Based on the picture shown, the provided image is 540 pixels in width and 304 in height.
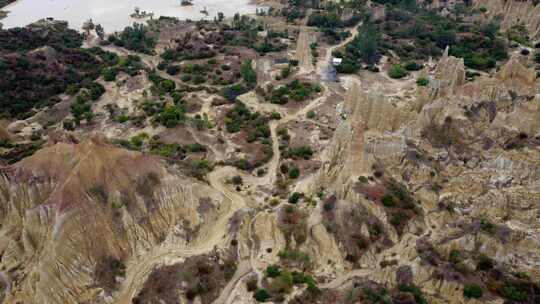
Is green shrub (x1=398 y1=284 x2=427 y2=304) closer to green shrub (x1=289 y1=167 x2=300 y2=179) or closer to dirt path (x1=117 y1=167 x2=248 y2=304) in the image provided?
dirt path (x1=117 y1=167 x2=248 y2=304)

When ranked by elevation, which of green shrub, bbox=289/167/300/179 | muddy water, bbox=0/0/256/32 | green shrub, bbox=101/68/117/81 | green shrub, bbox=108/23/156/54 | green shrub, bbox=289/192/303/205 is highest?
muddy water, bbox=0/0/256/32

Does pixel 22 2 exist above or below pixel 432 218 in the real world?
above

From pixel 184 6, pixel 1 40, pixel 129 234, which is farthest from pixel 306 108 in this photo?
pixel 184 6

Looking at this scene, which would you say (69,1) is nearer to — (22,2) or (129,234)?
(22,2)

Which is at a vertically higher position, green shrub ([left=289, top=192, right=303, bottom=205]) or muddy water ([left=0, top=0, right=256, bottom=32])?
muddy water ([left=0, top=0, right=256, bottom=32])

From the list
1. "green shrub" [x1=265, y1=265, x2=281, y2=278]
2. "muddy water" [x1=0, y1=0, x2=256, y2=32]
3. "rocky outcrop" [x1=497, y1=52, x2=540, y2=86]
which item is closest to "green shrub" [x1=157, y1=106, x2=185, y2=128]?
"green shrub" [x1=265, y1=265, x2=281, y2=278]

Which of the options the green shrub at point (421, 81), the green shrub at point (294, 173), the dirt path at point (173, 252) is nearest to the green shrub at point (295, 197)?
the dirt path at point (173, 252)
